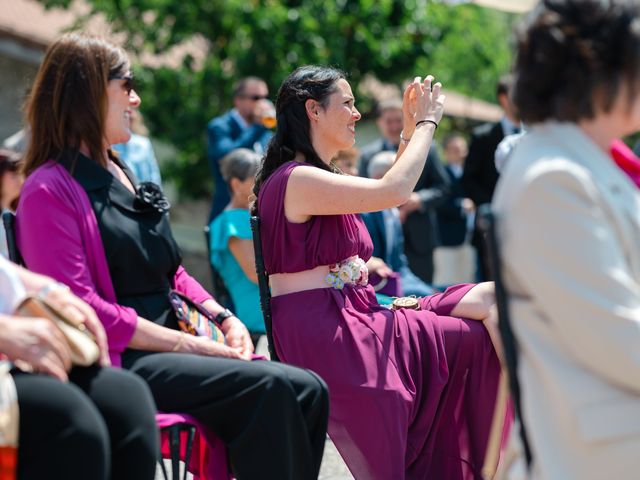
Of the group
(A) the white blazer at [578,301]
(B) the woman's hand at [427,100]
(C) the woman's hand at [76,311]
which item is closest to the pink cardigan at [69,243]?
(C) the woman's hand at [76,311]

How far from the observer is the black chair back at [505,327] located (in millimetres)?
2328

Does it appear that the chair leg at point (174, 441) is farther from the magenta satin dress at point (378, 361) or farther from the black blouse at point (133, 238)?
the magenta satin dress at point (378, 361)

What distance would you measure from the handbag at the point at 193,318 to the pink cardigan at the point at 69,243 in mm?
274

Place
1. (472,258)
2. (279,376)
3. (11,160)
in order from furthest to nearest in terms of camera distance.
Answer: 1. (472,258)
2. (11,160)
3. (279,376)

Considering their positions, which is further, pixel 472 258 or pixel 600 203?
pixel 472 258

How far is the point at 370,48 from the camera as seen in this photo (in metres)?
11.3

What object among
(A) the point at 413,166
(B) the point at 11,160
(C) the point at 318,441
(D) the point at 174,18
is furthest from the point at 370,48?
(C) the point at 318,441

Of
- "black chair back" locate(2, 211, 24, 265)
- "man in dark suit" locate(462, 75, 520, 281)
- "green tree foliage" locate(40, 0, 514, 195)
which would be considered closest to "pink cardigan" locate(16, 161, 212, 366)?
"black chair back" locate(2, 211, 24, 265)

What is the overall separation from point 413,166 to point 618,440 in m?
1.75

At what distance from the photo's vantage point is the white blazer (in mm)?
2141

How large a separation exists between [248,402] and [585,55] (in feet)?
5.12

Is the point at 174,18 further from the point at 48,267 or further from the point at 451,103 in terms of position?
the point at 451,103

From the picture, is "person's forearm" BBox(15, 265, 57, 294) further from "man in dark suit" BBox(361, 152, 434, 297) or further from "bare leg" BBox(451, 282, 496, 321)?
"man in dark suit" BBox(361, 152, 434, 297)

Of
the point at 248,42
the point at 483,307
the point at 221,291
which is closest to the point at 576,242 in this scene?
the point at 483,307
